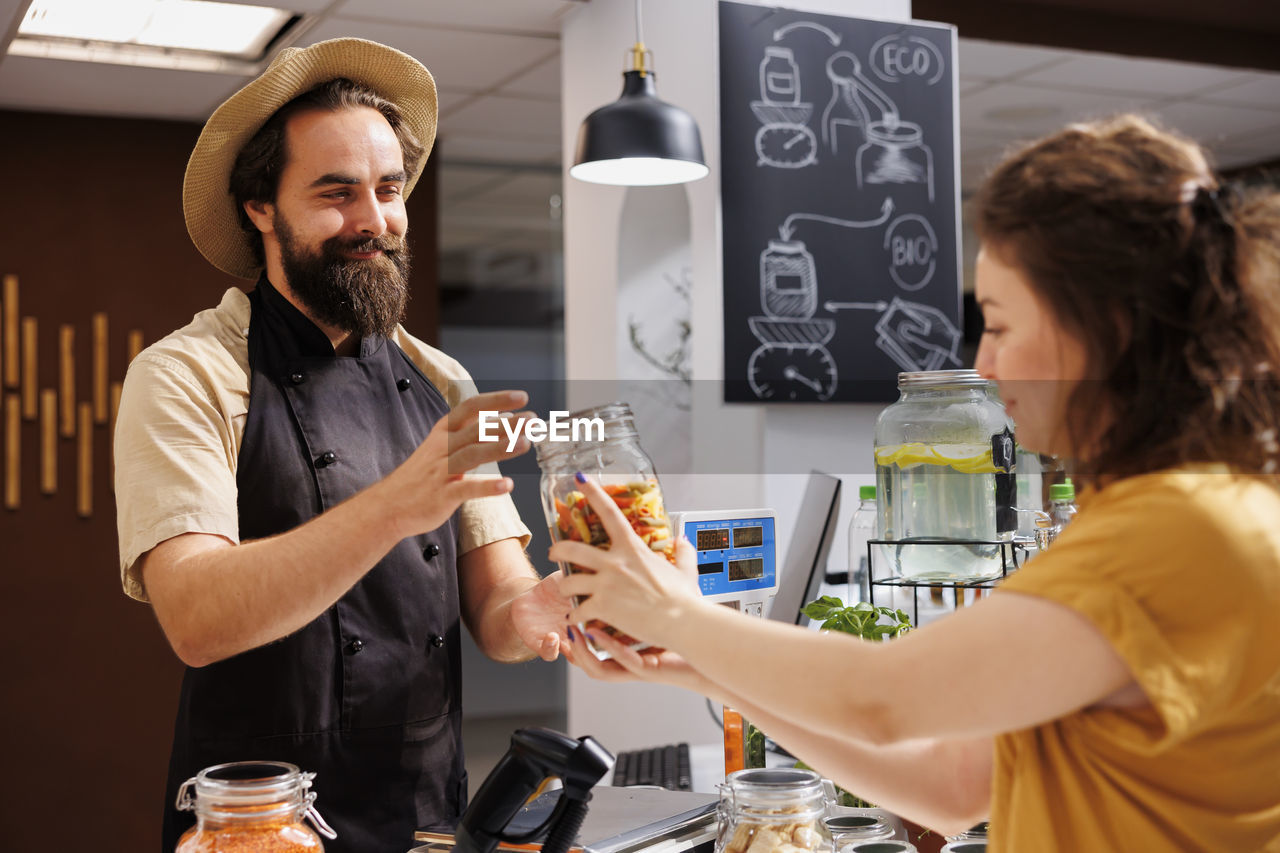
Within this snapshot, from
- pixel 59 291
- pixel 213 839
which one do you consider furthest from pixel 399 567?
pixel 59 291

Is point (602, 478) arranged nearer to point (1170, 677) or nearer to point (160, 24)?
point (1170, 677)

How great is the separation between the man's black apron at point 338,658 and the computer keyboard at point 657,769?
76cm

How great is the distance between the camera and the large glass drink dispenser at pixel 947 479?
1576mm

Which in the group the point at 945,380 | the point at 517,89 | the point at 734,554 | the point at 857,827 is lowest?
the point at 857,827

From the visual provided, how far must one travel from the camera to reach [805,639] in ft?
3.04

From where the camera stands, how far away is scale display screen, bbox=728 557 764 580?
1529mm

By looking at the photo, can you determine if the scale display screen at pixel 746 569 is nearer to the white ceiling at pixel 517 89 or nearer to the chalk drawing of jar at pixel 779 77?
the white ceiling at pixel 517 89

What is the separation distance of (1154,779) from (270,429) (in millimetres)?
1258

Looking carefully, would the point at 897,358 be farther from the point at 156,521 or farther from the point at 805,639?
the point at 805,639

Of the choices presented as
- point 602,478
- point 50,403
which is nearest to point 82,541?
point 50,403

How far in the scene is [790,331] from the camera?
3.48 meters

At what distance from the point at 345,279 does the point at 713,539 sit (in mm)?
706

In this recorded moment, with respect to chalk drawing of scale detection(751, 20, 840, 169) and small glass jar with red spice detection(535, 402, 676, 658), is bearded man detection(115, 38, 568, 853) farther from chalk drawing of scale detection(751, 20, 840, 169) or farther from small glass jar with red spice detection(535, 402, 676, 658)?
chalk drawing of scale detection(751, 20, 840, 169)

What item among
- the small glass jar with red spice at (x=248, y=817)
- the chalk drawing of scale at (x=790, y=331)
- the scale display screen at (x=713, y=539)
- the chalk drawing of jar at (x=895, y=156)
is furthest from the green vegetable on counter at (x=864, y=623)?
the chalk drawing of jar at (x=895, y=156)
